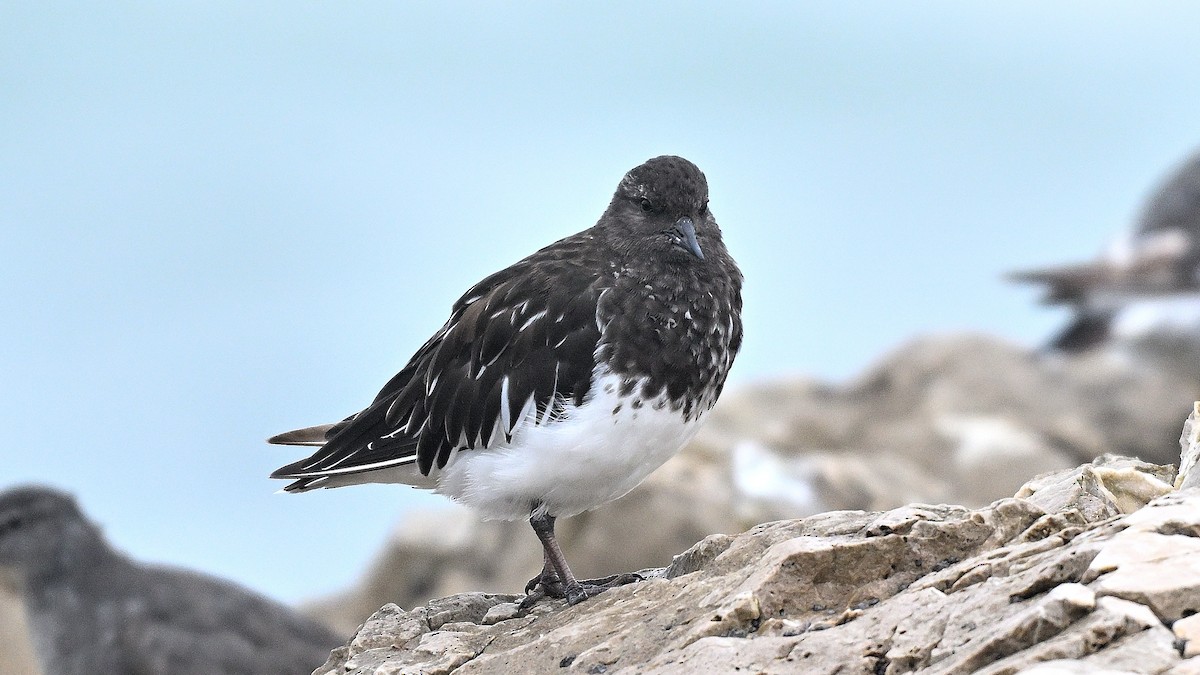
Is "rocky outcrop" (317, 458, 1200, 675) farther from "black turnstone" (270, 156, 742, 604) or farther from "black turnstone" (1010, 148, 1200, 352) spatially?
"black turnstone" (1010, 148, 1200, 352)

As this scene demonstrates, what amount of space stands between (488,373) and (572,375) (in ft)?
1.81

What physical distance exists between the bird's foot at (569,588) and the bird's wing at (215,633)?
3578mm

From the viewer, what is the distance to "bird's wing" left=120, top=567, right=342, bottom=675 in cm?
1017

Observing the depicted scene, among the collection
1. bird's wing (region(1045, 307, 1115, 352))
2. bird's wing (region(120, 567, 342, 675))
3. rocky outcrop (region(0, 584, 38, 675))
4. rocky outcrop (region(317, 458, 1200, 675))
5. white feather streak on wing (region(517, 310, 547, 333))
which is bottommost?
rocky outcrop (region(317, 458, 1200, 675))

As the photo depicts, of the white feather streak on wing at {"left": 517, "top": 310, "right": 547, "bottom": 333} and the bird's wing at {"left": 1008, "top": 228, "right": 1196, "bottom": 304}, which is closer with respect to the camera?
the white feather streak on wing at {"left": 517, "top": 310, "right": 547, "bottom": 333}

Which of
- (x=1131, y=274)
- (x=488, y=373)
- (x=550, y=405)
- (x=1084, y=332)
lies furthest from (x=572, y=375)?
(x=1131, y=274)

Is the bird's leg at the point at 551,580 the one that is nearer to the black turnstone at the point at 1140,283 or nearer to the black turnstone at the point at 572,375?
the black turnstone at the point at 572,375

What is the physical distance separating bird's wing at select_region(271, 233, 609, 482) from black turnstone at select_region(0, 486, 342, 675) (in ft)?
9.56

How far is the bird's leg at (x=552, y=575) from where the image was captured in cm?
675

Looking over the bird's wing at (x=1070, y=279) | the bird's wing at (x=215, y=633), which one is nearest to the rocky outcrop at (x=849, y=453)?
the bird's wing at (x=1070, y=279)

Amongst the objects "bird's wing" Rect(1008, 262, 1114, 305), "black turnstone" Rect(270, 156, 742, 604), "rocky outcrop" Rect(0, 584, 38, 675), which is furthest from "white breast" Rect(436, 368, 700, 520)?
"bird's wing" Rect(1008, 262, 1114, 305)

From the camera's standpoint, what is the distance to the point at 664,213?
7422mm

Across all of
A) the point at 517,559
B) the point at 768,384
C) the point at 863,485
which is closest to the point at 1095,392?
the point at 768,384

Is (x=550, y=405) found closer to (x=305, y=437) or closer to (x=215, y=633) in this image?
(x=305, y=437)
